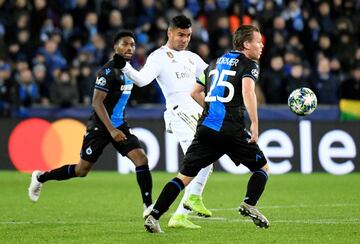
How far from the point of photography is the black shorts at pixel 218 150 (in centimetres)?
983

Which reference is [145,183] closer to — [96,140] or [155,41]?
[96,140]

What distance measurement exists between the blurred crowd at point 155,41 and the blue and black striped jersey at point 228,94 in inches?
414

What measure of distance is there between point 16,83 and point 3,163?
1.85 meters

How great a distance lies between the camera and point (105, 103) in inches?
470

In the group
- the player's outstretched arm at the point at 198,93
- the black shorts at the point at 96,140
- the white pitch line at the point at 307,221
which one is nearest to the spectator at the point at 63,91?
the black shorts at the point at 96,140

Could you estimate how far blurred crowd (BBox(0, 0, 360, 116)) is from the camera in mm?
20719

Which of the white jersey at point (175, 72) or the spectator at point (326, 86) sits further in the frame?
the spectator at point (326, 86)

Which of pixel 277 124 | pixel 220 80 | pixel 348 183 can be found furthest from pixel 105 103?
pixel 277 124

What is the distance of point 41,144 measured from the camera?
767 inches

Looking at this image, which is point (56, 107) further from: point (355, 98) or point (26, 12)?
point (355, 98)

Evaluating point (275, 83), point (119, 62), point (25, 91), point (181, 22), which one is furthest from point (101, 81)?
point (275, 83)

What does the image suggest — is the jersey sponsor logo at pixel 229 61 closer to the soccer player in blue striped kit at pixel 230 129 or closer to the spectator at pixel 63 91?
the soccer player in blue striped kit at pixel 230 129

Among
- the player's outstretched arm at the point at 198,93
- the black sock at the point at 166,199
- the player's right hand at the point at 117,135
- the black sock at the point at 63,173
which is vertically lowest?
the black sock at the point at 63,173

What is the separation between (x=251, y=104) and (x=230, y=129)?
1.20 ft
